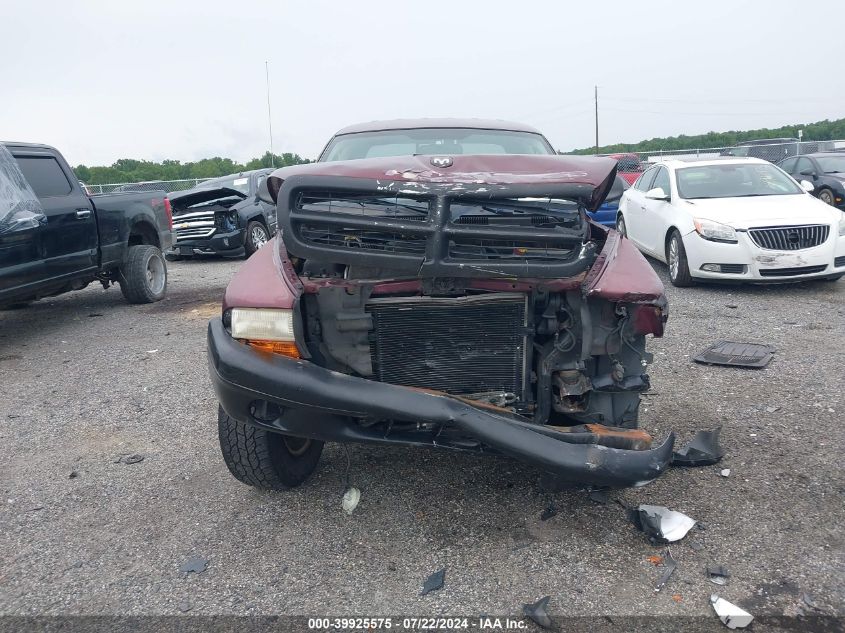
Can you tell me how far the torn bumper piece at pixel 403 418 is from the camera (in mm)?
2672

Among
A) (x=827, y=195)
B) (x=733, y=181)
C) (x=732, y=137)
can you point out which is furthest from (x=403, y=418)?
(x=732, y=137)

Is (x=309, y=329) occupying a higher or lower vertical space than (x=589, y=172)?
lower

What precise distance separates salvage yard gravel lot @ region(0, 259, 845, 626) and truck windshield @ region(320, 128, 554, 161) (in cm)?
189

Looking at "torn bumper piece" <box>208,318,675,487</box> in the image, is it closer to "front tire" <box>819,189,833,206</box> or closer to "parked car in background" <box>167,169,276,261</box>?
"parked car in background" <box>167,169,276,261</box>

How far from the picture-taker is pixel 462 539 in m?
3.02

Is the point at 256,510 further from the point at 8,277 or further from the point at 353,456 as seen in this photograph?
the point at 8,277

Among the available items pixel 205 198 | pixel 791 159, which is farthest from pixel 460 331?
pixel 791 159

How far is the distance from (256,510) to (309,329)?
991mm

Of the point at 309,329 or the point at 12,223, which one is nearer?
the point at 309,329

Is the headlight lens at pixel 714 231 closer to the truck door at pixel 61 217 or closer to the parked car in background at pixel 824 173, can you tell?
the parked car in background at pixel 824 173

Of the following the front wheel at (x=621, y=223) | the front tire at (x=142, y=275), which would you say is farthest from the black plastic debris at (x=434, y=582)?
the front wheel at (x=621, y=223)

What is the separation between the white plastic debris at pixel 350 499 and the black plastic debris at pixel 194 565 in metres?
0.67

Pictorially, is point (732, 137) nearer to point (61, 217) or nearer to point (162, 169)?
point (162, 169)

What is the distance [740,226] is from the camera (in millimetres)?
7652
